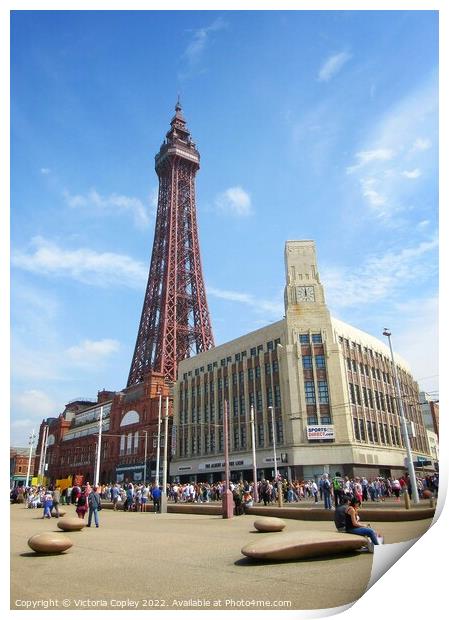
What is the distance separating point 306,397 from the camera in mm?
47875

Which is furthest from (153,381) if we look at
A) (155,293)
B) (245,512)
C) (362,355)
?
(245,512)

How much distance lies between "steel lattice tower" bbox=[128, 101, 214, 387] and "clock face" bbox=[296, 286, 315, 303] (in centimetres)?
3800

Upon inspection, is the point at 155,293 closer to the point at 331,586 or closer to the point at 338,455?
the point at 338,455

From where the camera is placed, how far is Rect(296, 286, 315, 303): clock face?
5106 centimetres

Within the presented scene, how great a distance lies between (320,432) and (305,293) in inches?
581

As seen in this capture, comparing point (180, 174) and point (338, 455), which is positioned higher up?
point (180, 174)

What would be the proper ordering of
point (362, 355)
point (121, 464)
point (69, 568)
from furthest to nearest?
point (121, 464), point (362, 355), point (69, 568)

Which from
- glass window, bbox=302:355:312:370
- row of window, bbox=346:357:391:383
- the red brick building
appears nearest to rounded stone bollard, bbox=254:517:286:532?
glass window, bbox=302:355:312:370

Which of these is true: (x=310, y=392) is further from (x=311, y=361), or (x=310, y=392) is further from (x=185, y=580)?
(x=185, y=580)

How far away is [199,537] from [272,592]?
8.34 meters

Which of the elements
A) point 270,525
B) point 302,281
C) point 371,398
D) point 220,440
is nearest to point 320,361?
point 371,398

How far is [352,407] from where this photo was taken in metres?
48.0

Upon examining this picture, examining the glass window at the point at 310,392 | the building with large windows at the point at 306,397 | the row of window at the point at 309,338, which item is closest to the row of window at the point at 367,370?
the building with large windows at the point at 306,397

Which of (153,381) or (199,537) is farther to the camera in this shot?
(153,381)
